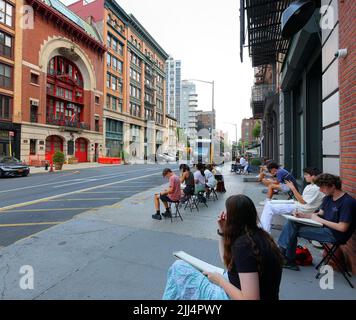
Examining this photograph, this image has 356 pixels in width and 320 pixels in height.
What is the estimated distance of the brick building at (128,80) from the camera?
47.0m

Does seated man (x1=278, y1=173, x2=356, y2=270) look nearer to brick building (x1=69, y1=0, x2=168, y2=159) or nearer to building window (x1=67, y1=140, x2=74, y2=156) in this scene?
building window (x1=67, y1=140, x2=74, y2=156)

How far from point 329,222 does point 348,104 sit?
1.93 m

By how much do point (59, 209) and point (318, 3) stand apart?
30.1 ft

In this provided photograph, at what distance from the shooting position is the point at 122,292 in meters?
3.12

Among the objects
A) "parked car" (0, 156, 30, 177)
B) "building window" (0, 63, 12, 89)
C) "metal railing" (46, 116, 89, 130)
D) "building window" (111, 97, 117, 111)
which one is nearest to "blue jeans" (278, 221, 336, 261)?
"parked car" (0, 156, 30, 177)

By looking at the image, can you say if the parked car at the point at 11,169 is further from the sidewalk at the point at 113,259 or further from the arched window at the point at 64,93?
the arched window at the point at 64,93

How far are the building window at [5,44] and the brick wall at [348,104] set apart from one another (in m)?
33.4

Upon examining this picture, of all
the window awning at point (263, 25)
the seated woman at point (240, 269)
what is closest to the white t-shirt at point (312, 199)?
the seated woman at point (240, 269)

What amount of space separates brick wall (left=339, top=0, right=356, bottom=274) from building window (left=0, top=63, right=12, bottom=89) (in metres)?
32.7

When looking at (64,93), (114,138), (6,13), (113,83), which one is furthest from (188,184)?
(113,83)

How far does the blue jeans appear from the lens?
364 centimetres

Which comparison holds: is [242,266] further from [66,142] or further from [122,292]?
[66,142]

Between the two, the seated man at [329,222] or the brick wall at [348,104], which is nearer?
the seated man at [329,222]

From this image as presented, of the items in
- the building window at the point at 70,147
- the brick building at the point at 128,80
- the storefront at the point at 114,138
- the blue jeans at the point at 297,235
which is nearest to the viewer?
the blue jeans at the point at 297,235
